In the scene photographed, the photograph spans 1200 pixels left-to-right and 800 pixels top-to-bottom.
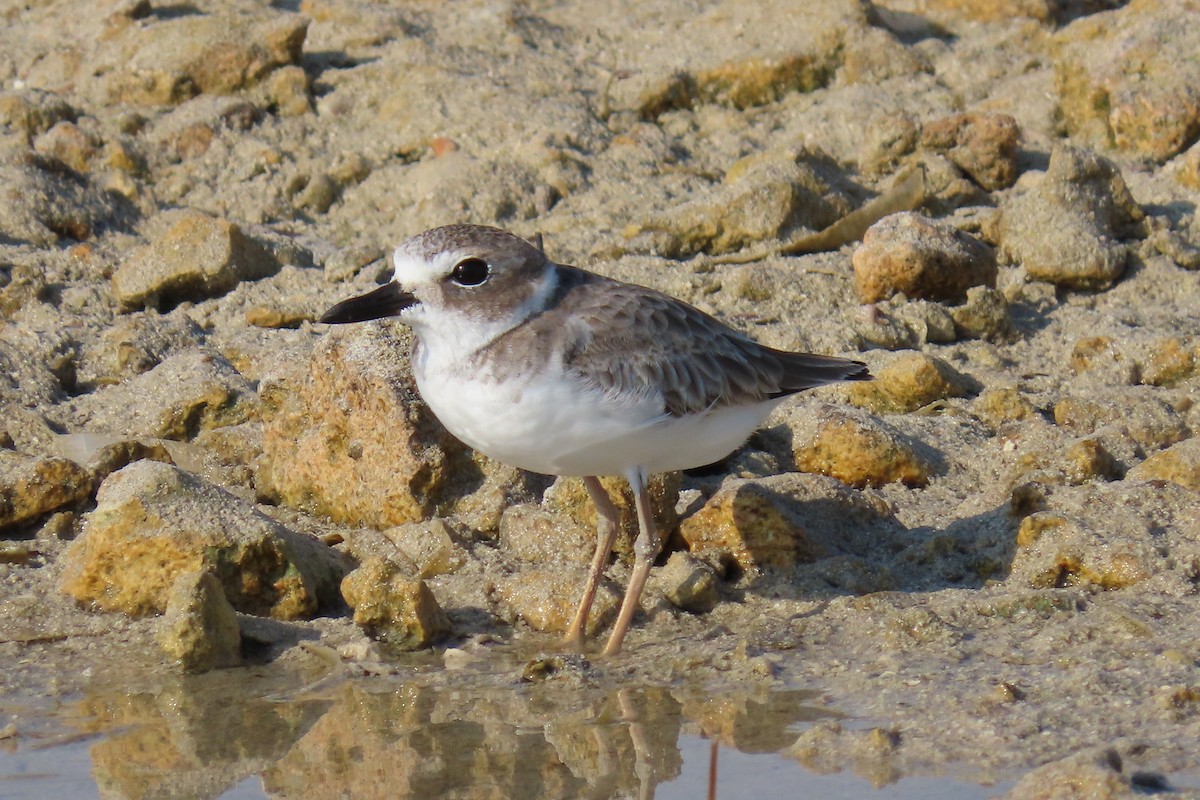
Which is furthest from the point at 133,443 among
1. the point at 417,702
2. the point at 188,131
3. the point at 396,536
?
the point at 188,131

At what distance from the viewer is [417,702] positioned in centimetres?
477

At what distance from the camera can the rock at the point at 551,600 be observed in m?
5.41

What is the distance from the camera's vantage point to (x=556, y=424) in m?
4.86

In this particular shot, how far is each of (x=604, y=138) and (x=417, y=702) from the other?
4404mm

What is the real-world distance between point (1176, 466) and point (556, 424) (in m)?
2.37

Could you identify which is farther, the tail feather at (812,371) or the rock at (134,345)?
the rock at (134,345)

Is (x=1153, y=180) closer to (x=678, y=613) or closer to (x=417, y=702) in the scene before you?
(x=678, y=613)

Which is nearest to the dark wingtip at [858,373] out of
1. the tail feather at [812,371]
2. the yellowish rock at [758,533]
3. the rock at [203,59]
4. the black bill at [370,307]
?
the tail feather at [812,371]

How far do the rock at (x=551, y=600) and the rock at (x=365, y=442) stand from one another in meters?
0.53

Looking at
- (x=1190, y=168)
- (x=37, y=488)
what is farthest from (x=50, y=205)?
(x=1190, y=168)

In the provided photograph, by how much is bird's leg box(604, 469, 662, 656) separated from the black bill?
94 centimetres

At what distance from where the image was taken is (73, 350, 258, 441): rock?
6375mm

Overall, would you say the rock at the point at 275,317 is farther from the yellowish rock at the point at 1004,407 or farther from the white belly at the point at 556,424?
the yellowish rock at the point at 1004,407

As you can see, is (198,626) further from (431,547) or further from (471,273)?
(471,273)
